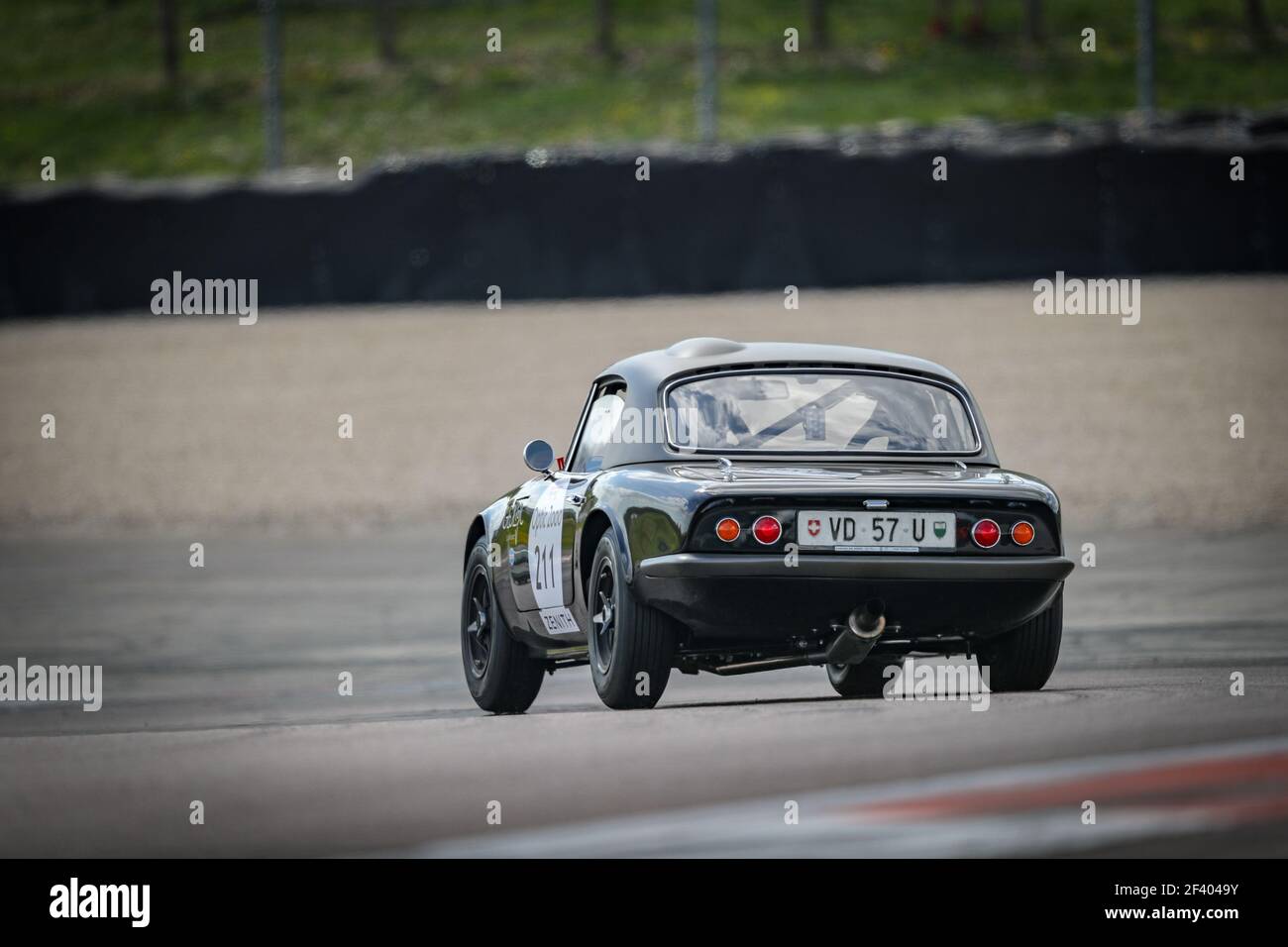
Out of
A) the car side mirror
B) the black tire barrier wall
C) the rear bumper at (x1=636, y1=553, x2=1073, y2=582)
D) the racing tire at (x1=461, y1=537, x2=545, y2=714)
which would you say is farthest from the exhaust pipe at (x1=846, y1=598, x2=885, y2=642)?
the black tire barrier wall

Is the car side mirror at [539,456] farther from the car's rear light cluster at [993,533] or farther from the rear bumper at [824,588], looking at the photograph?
the car's rear light cluster at [993,533]

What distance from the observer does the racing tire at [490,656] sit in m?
9.03

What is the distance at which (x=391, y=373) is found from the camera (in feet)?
82.5

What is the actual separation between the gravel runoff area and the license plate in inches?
347

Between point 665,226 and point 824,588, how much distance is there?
1998 cm

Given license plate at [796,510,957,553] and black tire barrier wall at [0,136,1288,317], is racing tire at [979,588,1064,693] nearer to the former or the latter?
license plate at [796,510,957,553]

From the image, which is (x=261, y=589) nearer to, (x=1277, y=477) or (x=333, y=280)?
(x=1277, y=477)

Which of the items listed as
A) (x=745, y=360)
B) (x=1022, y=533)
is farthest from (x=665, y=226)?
(x=1022, y=533)

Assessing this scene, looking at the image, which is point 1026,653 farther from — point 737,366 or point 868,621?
point 737,366

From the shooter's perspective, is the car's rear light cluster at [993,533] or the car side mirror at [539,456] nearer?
the car's rear light cluster at [993,533]

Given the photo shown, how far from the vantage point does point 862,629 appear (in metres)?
7.37

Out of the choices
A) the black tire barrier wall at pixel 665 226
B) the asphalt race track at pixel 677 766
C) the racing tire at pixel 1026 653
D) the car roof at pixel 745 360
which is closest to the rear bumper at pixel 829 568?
the asphalt race track at pixel 677 766

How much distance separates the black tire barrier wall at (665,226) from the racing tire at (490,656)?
1717 cm

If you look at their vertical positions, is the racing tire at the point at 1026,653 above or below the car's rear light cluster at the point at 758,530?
below
